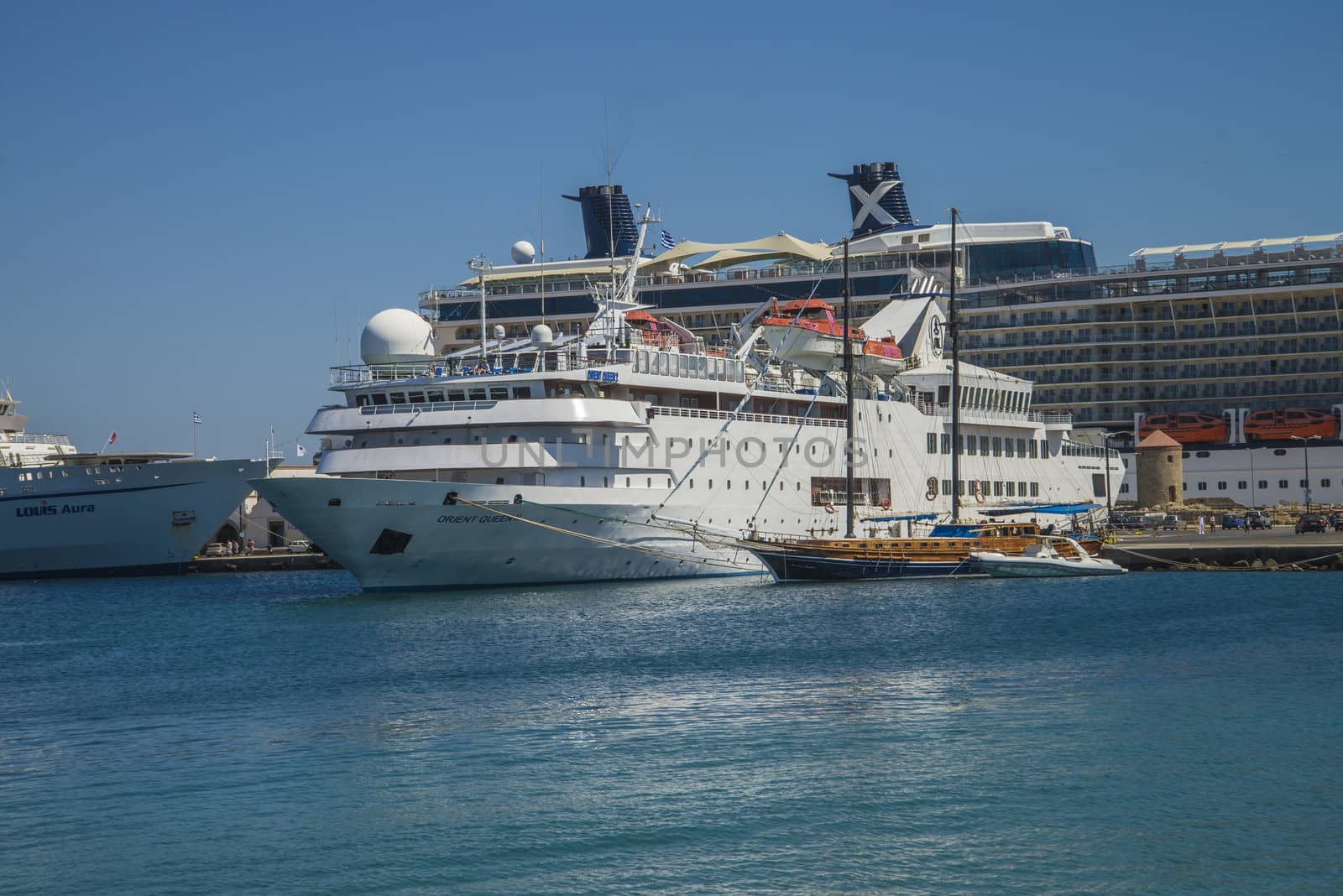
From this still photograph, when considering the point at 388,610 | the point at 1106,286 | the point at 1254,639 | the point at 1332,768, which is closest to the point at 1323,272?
the point at 1106,286

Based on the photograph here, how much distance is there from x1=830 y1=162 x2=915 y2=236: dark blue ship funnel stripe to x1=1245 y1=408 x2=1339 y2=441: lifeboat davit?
29.4 m

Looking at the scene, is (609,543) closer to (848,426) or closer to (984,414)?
(848,426)

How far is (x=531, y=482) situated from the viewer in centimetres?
4153

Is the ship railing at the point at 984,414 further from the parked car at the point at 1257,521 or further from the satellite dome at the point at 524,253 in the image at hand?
the satellite dome at the point at 524,253

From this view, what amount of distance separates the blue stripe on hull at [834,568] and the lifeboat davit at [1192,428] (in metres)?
47.3

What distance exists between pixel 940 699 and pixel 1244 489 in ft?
217

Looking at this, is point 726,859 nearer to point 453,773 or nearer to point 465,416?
point 453,773

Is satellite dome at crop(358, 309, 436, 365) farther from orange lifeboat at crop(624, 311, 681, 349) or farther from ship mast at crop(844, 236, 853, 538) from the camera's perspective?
ship mast at crop(844, 236, 853, 538)

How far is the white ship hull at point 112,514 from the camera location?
2359 inches

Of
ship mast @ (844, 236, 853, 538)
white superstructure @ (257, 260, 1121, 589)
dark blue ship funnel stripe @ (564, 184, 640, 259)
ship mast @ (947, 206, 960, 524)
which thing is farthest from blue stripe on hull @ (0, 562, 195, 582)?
dark blue ship funnel stripe @ (564, 184, 640, 259)

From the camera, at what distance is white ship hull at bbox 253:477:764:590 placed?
39094mm

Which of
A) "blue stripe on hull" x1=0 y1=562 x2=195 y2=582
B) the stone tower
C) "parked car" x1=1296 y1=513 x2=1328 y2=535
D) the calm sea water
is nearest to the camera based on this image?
the calm sea water

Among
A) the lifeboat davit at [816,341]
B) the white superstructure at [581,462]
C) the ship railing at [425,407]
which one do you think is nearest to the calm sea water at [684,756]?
the white superstructure at [581,462]

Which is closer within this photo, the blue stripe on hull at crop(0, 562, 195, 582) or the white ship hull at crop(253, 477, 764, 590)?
the white ship hull at crop(253, 477, 764, 590)
